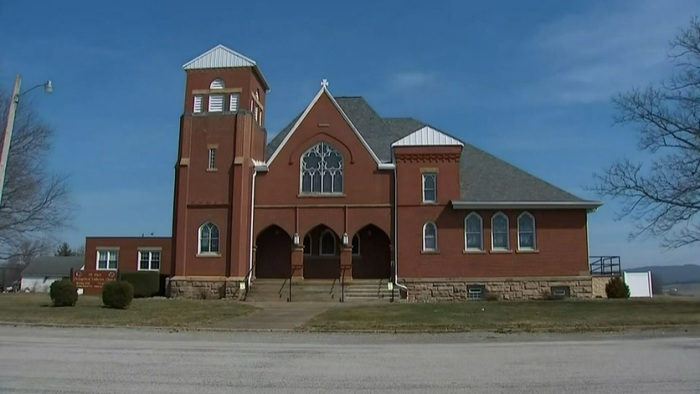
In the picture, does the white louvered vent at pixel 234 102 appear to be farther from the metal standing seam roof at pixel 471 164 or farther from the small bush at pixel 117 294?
the small bush at pixel 117 294

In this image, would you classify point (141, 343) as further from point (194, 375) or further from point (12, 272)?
point (12, 272)

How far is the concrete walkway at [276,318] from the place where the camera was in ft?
68.4

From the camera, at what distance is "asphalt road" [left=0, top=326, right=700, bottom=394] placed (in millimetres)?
10117

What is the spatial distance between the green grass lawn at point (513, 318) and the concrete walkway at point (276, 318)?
29.3 inches

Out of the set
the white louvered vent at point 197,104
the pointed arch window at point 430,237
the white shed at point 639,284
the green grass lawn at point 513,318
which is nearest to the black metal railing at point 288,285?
the pointed arch window at point 430,237

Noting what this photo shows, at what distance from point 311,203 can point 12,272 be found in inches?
2297

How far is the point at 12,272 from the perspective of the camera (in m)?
80.9

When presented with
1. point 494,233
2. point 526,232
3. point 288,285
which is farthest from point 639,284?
point 288,285

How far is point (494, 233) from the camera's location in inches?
1449

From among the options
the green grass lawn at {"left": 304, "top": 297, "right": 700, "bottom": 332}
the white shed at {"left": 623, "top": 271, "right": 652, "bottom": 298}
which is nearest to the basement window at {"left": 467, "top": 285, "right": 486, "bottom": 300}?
the green grass lawn at {"left": 304, "top": 297, "right": 700, "bottom": 332}

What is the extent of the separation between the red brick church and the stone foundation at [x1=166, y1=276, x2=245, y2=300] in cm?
7

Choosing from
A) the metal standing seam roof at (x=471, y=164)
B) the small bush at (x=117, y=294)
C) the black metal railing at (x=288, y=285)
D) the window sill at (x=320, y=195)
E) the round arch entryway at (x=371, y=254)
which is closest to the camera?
the small bush at (x=117, y=294)

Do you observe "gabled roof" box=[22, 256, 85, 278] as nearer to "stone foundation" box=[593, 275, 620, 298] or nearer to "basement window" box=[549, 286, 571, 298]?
"basement window" box=[549, 286, 571, 298]

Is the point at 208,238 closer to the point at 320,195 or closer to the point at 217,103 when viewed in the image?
the point at 320,195
